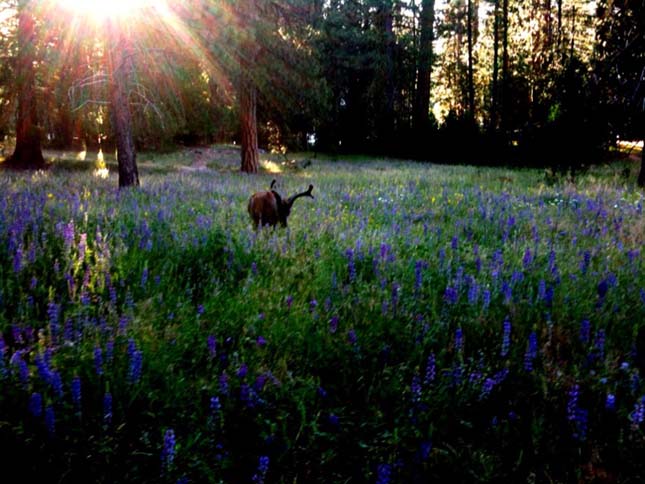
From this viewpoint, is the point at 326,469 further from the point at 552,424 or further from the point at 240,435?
the point at 552,424

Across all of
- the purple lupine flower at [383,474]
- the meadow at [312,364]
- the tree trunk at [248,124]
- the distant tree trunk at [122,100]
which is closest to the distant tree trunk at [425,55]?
the tree trunk at [248,124]

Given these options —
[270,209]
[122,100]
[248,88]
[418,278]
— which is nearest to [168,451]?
[418,278]

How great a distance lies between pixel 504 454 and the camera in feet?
7.29

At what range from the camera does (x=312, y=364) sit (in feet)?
8.89

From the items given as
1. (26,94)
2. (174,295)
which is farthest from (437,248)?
(26,94)

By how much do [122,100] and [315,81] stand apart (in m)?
11.1

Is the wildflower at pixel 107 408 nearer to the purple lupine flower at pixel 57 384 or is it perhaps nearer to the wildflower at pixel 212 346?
the purple lupine flower at pixel 57 384

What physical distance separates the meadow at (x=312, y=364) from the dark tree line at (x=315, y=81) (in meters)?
6.96

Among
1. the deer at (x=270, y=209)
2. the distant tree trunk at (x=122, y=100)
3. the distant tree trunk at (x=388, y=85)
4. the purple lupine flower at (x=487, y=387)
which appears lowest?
the purple lupine flower at (x=487, y=387)

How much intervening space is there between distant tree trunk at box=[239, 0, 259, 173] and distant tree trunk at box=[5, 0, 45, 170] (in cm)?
712

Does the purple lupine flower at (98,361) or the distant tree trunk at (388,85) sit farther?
the distant tree trunk at (388,85)

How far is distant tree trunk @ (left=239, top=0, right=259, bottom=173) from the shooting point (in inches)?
633

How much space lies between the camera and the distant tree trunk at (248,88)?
16.1 meters

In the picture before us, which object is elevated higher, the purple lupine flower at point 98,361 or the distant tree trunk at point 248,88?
the distant tree trunk at point 248,88
